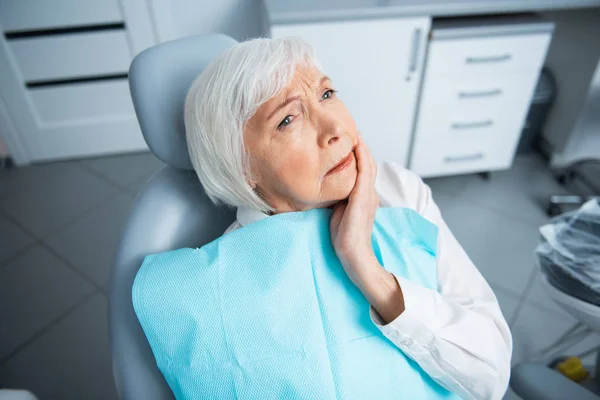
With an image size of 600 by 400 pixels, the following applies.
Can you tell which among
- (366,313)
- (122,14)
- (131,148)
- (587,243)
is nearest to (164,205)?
(366,313)

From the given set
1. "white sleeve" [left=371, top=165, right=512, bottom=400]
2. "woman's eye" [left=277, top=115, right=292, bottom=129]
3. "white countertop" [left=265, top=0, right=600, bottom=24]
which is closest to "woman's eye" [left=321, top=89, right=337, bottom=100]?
"woman's eye" [left=277, top=115, right=292, bottom=129]

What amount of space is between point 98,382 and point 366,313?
128 centimetres

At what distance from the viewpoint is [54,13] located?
225 centimetres

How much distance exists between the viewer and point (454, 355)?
0.82 metres

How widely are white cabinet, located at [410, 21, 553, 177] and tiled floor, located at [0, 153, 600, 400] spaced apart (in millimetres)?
221

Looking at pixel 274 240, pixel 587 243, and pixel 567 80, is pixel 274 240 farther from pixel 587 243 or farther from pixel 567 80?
pixel 567 80

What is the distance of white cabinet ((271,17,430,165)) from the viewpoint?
71.9 inches

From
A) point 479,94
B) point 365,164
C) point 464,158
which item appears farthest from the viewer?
point 464,158

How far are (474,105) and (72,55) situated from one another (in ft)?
7.31

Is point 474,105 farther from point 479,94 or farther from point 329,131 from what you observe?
point 329,131

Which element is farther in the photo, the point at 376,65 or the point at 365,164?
the point at 376,65

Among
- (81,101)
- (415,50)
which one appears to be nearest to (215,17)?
(81,101)

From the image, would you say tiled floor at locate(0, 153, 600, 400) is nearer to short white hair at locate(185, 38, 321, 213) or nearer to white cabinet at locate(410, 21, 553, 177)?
white cabinet at locate(410, 21, 553, 177)

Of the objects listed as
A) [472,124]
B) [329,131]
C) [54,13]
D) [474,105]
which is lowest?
[472,124]
